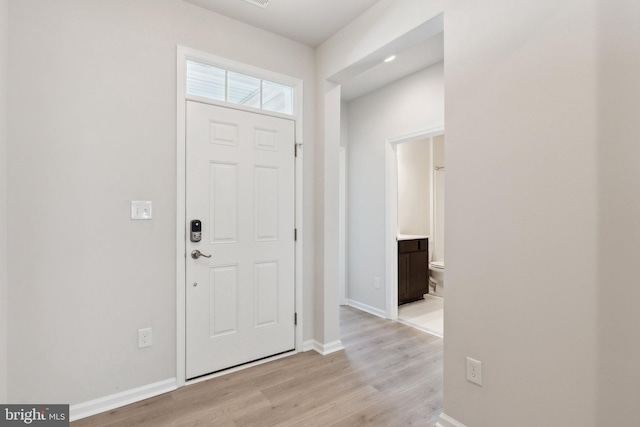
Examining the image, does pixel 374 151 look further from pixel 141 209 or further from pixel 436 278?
pixel 141 209

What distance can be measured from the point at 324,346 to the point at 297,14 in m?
2.72

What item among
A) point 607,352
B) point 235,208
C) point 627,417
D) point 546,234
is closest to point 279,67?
point 235,208

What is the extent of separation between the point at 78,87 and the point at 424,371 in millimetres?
3080

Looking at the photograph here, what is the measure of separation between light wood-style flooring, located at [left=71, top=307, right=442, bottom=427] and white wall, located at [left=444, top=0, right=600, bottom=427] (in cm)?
41

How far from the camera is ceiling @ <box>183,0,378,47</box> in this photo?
7.51ft

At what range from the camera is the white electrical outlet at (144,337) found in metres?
2.09

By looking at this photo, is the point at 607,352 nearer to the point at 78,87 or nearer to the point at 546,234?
the point at 546,234

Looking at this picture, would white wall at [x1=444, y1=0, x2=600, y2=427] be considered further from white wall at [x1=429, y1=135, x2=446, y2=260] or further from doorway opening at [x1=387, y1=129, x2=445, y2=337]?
white wall at [x1=429, y1=135, x2=446, y2=260]

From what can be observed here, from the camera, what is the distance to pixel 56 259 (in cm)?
185

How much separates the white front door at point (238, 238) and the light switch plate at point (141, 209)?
25 cm

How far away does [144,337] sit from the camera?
83.0 inches

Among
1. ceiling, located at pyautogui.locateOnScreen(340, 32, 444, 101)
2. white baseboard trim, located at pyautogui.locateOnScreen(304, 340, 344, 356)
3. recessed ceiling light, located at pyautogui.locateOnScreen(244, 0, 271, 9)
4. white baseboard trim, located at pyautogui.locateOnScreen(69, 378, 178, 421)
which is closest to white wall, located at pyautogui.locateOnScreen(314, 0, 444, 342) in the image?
white baseboard trim, located at pyautogui.locateOnScreen(304, 340, 344, 356)

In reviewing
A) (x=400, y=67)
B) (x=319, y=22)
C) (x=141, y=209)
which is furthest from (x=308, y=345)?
(x=400, y=67)

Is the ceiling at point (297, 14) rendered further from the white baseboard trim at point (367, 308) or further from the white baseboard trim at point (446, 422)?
the white baseboard trim at point (367, 308)
